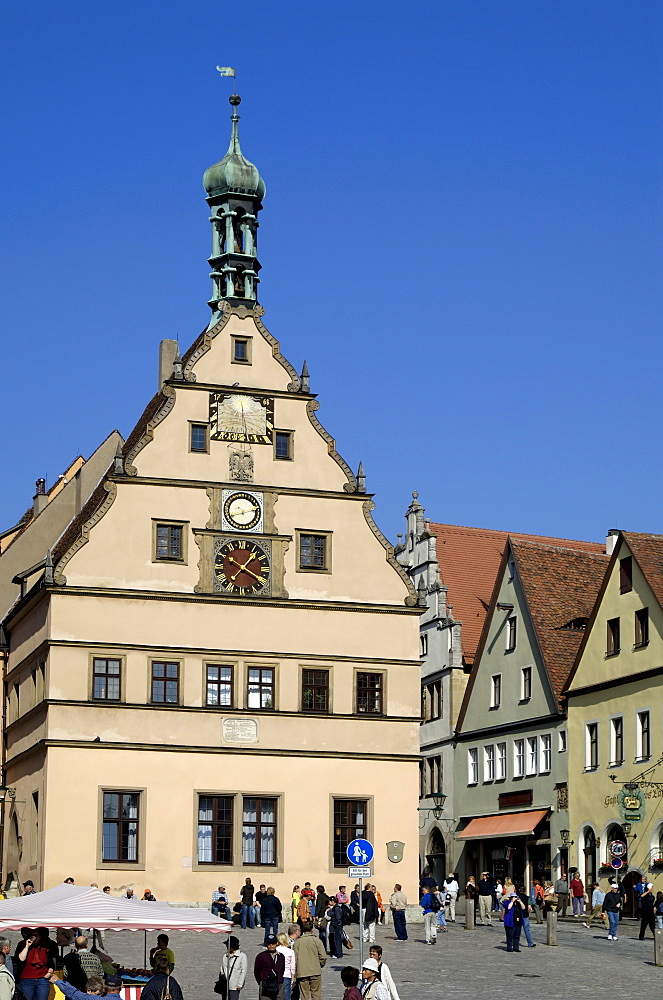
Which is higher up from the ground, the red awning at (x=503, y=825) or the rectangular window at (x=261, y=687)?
the rectangular window at (x=261, y=687)

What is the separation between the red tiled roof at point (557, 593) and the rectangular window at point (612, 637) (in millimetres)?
3253

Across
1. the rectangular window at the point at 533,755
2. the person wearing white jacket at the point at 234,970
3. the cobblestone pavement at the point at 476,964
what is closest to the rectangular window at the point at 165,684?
the cobblestone pavement at the point at 476,964

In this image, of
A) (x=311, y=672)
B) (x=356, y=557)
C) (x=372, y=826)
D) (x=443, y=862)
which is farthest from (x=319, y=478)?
(x=443, y=862)

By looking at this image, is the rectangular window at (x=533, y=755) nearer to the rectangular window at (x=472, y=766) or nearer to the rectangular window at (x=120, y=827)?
the rectangular window at (x=472, y=766)

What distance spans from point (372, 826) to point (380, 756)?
1897 millimetres

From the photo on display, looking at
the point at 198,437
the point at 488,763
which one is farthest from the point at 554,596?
the point at 198,437

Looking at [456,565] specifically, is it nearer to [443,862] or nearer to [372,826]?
[443,862]

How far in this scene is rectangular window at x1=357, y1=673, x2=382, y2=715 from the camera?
48.3 meters

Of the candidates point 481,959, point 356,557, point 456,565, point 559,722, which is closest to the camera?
point 481,959

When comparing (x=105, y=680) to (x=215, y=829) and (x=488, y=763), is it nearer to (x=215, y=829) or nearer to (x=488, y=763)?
(x=215, y=829)

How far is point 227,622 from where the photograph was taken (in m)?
47.5

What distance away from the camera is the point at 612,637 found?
52.4 metres

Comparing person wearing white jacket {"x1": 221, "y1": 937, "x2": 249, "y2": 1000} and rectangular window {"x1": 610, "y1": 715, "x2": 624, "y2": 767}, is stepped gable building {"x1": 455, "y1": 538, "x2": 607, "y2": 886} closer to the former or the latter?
rectangular window {"x1": 610, "y1": 715, "x2": 624, "y2": 767}

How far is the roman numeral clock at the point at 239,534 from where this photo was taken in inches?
1875
